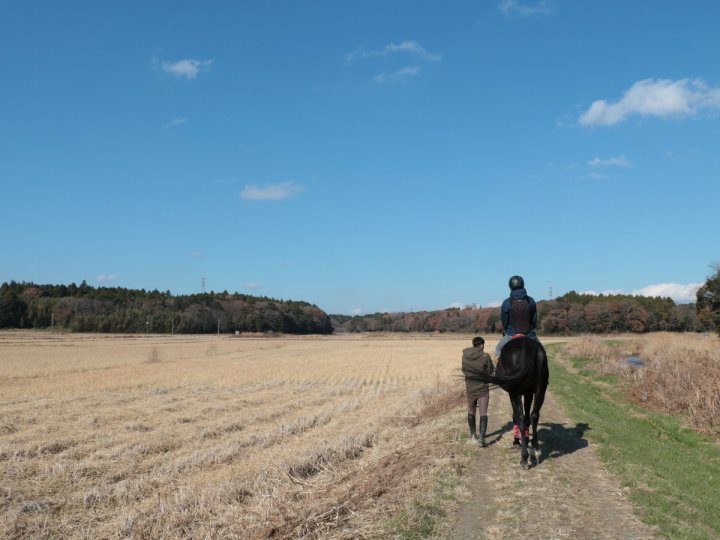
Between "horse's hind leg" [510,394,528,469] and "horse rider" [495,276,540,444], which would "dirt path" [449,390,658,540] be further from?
"horse rider" [495,276,540,444]

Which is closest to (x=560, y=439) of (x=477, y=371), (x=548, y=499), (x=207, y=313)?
(x=477, y=371)

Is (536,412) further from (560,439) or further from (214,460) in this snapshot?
(214,460)

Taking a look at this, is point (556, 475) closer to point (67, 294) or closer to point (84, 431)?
point (84, 431)

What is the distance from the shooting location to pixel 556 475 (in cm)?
807

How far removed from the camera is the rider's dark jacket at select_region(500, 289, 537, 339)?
9180 mm

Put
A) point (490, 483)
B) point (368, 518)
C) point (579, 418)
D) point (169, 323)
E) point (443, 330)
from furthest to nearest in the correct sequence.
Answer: point (443, 330) → point (169, 323) → point (579, 418) → point (490, 483) → point (368, 518)

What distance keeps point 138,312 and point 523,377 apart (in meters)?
130

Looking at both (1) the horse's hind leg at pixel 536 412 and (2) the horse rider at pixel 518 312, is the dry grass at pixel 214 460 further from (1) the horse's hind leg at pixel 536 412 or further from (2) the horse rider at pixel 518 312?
(2) the horse rider at pixel 518 312

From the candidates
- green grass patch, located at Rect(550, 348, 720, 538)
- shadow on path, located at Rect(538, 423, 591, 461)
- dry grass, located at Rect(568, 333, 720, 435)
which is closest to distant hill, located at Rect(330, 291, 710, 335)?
dry grass, located at Rect(568, 333, 720, 435)

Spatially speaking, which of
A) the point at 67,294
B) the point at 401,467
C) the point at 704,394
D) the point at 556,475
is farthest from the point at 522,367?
the point at 67,294

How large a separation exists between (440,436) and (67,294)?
162543 millimetres

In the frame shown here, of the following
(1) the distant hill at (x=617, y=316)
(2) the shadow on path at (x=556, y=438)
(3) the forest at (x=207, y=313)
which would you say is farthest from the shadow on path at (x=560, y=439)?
(1) the distant hill at (x=617, y=316)

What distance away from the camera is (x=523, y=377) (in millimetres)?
8594

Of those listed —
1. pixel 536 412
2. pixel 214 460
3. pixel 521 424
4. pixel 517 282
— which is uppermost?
pixel 517 282
